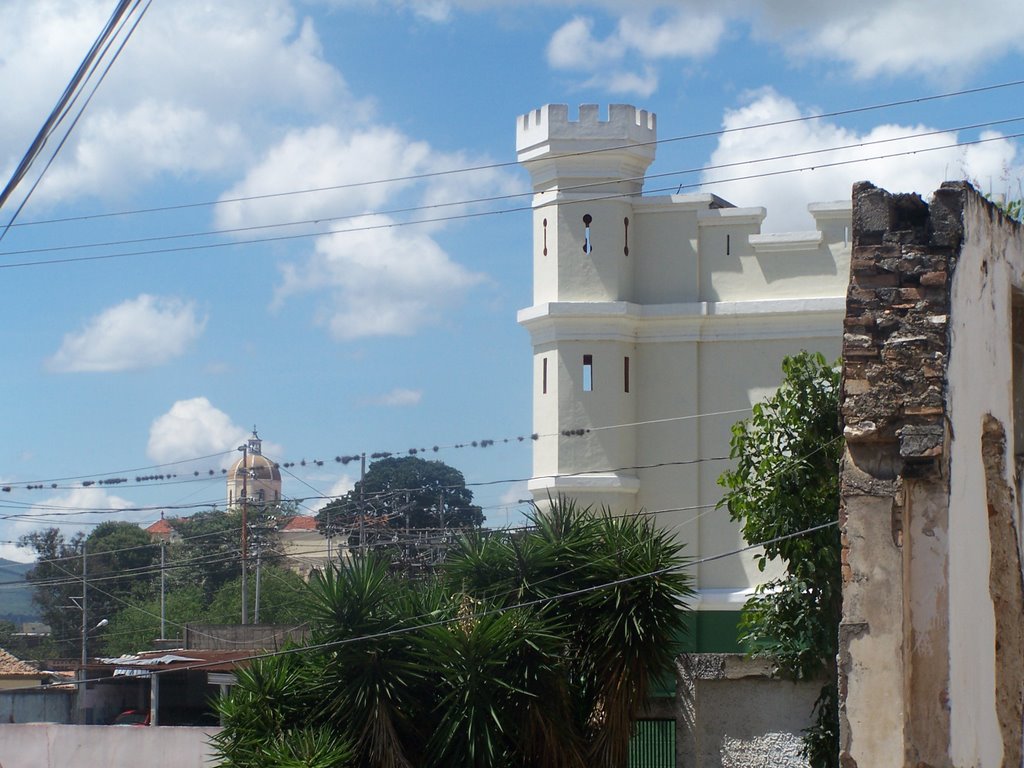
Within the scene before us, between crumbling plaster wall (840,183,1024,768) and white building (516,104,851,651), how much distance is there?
14.2 metres

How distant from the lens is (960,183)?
9148 millimetres

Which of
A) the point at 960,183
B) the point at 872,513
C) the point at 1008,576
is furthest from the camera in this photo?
the point at 1008,576

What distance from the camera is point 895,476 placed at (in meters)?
8.49

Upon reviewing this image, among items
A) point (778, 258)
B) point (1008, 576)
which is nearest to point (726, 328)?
point (778, 258)

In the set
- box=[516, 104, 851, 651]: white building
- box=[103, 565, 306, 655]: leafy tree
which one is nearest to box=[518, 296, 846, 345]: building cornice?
box=[516, 104, 851, 651]: white building

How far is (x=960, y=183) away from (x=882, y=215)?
1.74ft

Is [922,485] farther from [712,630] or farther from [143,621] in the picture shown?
[143,621]

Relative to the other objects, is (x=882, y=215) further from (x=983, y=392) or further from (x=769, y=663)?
(x=769, y=663)

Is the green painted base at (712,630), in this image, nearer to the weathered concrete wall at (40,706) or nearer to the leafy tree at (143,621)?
the weathered concrete wall at (40,706)

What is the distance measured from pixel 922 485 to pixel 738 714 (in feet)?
21.9

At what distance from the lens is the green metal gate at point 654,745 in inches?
584

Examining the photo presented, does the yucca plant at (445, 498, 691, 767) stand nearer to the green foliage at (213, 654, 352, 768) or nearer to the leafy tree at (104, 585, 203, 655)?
the green foliage at (213, 654, 352, 768)

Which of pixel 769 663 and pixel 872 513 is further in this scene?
pixel 769 663

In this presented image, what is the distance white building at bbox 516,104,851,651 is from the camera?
78.8ft
